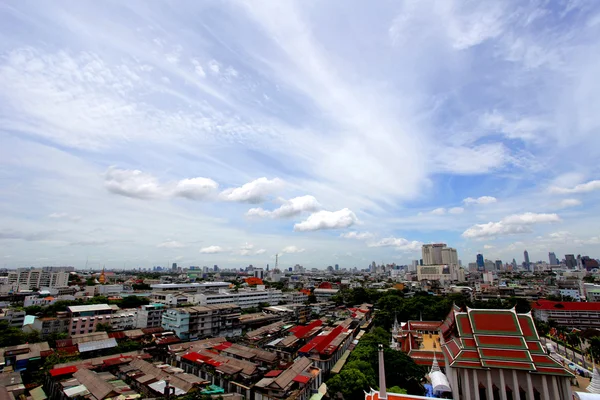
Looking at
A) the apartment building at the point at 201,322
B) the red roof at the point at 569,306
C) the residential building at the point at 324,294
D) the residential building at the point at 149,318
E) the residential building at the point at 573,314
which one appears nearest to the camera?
the apartment building at the point at 201,322

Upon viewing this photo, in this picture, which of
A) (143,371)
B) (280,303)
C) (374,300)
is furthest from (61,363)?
(374,300)

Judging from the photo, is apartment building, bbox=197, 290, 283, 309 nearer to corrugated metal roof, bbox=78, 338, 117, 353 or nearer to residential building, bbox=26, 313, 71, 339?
residential building, bbox=26, 313, 71, 339

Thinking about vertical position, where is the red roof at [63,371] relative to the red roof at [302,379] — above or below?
below

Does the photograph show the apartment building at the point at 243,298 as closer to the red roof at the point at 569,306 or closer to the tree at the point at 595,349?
the tree at the point at 595,349

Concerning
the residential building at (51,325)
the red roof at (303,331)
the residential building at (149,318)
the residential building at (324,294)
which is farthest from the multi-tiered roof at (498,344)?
the residential building at (324,294)

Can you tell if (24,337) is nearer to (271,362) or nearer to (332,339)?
(271,362)
